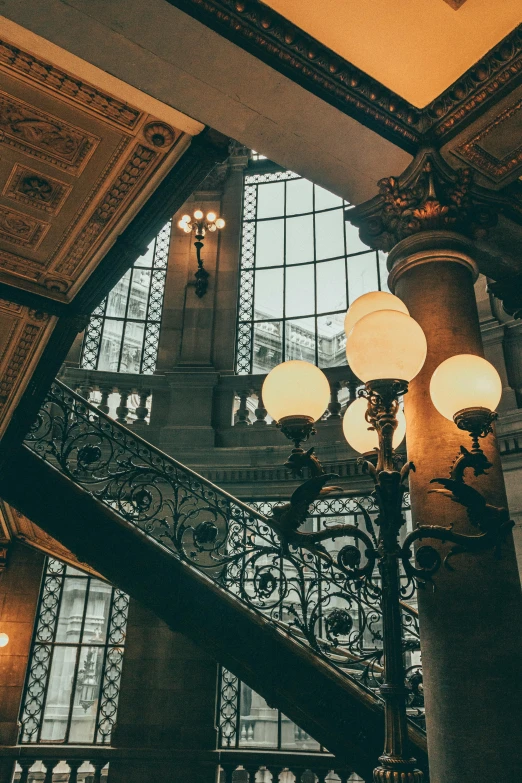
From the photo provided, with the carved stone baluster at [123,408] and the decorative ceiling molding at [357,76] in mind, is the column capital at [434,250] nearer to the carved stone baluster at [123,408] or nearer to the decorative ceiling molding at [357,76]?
the decorative ceiling molding at [357,76]

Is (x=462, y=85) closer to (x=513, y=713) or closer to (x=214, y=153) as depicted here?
(x=214, y=153)

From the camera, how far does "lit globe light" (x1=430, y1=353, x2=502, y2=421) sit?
110 inches

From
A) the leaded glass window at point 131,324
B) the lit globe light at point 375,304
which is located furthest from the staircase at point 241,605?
the leaded glass window at point 131,324

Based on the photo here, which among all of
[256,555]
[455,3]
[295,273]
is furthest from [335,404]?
[455,3]

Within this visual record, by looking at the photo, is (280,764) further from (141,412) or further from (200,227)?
(200,227)

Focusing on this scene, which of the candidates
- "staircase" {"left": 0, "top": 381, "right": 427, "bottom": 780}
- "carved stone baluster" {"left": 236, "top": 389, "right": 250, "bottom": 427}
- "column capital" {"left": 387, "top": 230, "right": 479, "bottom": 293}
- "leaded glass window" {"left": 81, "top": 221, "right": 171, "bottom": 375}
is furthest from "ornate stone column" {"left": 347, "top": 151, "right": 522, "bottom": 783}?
"leaded glass window" {"left": 81, "top": 221, "right": 171, "bottom": 375}

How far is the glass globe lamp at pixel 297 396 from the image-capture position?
2922 mm

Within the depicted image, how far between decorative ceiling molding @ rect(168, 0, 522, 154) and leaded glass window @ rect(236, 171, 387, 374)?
6269 mm

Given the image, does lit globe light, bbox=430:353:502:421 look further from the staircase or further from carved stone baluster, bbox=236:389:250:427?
carved stone baluster, bbox=236:389:250:427

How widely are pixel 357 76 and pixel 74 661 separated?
27.6ft

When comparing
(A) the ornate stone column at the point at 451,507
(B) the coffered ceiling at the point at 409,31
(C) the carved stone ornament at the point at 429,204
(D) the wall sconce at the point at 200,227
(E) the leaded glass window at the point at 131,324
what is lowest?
(A) the ornate stone column at the point at 451,507

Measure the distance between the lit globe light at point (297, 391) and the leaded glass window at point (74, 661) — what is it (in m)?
7.20

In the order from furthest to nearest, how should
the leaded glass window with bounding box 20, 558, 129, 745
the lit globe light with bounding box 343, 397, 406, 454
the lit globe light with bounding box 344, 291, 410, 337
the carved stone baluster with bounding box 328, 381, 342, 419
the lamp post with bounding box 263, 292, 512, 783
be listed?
1. the carved stone baluster with bounding box 328, 381, 342, 419
2. the leaded glass window with bounding box 20, 558, 129, 745
3. the lit globe light with bounding box 343, 397, 406, 454
4. the lit globe light with bounding box 344, 291, 410, 337
5. the lamp post with bounding box 263, 292, 512, 783

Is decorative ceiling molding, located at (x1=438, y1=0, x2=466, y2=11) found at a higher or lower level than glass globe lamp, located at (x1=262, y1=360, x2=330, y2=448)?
higher
